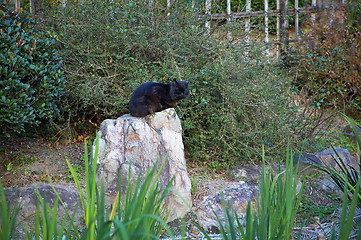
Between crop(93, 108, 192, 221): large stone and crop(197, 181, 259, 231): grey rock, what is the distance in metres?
0.22

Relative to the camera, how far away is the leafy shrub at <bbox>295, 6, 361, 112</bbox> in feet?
25.1

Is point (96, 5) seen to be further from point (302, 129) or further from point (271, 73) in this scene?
point (302, 129)

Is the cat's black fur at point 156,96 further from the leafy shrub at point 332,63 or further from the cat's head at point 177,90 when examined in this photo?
the leafy shrub at point 332,63

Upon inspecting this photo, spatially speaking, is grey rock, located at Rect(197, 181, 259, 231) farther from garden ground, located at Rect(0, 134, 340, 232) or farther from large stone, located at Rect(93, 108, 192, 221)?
large stone, located at Rect(93, 108, 192, 221)

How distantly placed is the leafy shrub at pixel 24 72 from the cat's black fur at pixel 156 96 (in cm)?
130

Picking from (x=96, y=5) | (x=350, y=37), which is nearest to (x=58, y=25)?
(x=96, y=5)

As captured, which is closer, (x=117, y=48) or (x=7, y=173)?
(x=7, y=173)

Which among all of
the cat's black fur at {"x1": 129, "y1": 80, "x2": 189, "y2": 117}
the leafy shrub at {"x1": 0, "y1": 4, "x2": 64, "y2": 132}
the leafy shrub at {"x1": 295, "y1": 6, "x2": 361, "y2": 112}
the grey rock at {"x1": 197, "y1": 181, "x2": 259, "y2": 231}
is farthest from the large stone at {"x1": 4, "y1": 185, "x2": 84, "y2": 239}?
the leafy shrub at {"x1": 295, "y1": 6, "x2": 361, "y2": 112}

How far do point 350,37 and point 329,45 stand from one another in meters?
0.68

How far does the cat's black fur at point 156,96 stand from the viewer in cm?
363

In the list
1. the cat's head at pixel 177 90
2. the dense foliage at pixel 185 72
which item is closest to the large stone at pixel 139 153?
the cat's head at pixel 177 90

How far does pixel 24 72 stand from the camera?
4004 millimetres

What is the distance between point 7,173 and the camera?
4.25 metres

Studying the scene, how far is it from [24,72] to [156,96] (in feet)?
5.48
